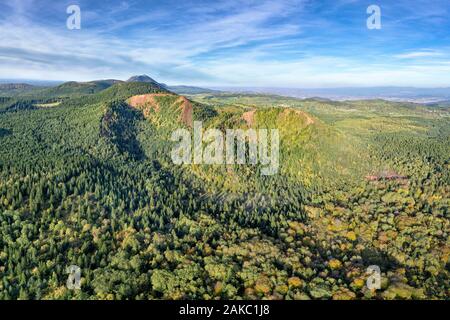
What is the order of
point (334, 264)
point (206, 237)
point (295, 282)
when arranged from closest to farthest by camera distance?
1. point (295, 282)
2. point (334, 264)
3. point (206, 237)

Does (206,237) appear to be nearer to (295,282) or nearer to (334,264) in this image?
(295,282)

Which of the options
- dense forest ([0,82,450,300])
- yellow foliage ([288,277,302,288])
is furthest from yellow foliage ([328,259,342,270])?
yellow foliage ([288,277,302,288])

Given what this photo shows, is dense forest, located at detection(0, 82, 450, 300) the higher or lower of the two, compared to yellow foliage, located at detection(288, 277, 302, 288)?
higher

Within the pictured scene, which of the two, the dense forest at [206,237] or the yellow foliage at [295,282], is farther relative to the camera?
the yellow foliage at [295,282]

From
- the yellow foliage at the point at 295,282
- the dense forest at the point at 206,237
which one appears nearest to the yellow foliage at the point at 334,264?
the dense forest at the point at 206,237

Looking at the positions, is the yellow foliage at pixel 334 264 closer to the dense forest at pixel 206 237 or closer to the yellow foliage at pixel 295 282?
the dense forest at pixel 206 237

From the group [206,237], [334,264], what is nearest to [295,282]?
[334,264]

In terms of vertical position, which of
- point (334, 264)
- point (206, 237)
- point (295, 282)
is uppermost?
point (206, 237)

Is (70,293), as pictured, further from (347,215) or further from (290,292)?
(347,215)

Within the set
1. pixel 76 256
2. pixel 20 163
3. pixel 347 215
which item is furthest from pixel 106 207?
pixel 347 215

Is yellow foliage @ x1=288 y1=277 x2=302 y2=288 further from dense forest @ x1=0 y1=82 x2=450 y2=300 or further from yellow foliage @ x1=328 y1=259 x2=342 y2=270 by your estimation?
yellow foliage @ x1=328 y1=259 x2=342 y2=270

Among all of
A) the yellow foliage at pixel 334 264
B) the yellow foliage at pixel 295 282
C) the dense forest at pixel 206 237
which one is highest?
the dense forest at pixel 206 237
